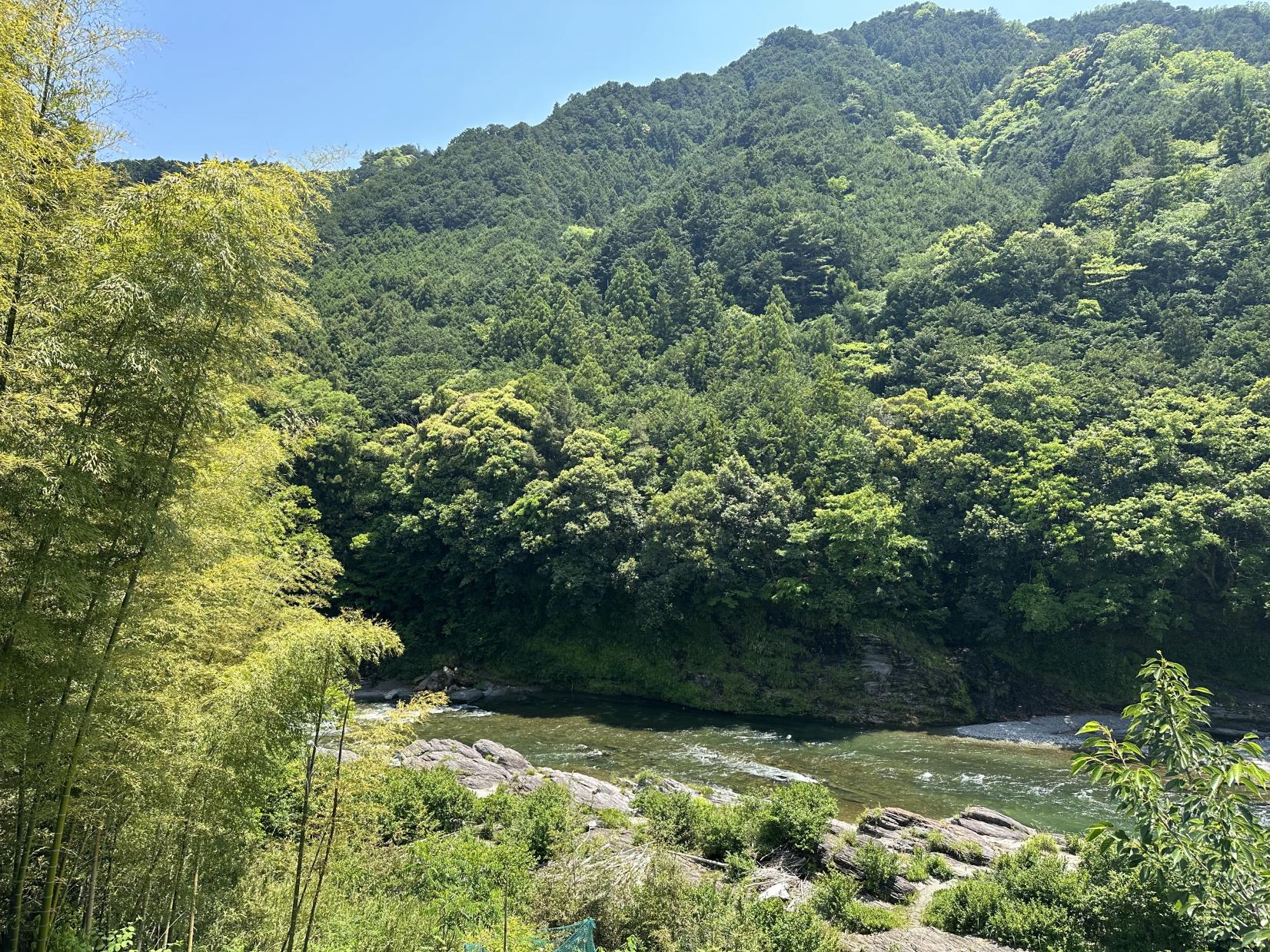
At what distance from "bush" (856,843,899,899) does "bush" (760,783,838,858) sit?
0.70 m

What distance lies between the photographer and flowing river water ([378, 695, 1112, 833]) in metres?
17.3

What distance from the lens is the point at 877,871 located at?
10484 mm

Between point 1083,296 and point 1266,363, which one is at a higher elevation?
point 1083,296

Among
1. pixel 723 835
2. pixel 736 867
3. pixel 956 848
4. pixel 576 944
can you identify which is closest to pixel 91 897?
pixel 576 944

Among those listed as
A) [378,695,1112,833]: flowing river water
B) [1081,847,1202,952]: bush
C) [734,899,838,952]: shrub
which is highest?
[1081,847,1202,952]: bush

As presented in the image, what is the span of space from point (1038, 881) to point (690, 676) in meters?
20.8

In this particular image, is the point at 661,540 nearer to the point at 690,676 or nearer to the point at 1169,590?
the point at 690,676

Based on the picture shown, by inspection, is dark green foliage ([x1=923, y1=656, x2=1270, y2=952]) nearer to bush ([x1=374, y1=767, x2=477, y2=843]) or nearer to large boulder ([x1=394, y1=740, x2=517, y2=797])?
bush ([x1=374, y1=767, x2=477, y2=843])

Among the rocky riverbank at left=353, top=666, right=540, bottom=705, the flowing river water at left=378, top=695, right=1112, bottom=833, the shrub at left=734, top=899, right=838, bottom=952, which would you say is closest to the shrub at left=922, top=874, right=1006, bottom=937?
the shrub at left=734, top=899, right=838, bottom=952

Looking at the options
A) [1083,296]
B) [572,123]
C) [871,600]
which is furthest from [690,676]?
[572,123]

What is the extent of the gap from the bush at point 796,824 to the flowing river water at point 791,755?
5195 mm

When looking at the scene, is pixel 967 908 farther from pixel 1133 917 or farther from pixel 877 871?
pixel 1133 917

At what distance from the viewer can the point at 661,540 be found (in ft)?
96.8

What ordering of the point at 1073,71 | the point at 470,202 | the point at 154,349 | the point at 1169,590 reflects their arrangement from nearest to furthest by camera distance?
1. the point at 154,349
2. the point at 1169,590
3. the point at 470,202
4. the point at 1073,71
